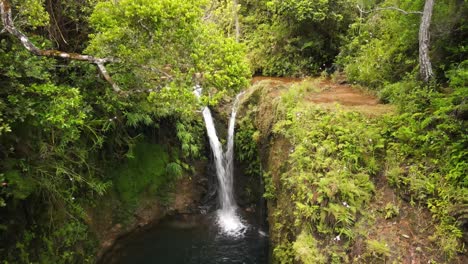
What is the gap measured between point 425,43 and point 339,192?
4.37 m

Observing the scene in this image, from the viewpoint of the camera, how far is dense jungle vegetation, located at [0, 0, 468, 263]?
559 centimetres

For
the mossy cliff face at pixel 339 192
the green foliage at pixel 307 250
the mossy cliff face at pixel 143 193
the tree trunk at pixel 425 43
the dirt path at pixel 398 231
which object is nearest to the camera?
the dirt path at pixel 398 231

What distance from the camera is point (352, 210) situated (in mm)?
6195

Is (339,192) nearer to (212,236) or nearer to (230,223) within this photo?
(212,236)

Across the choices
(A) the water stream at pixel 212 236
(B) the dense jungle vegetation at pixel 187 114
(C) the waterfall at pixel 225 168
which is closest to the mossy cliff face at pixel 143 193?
(B) the dense jungle vegetation at pixel 187 114

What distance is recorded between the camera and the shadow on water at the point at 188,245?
9.44 meters

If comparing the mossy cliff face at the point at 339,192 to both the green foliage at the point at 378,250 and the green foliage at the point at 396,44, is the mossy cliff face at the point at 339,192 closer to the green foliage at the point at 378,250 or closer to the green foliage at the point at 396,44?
the green foliage at the point at 378,250

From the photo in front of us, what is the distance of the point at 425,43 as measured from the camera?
7.78 metres

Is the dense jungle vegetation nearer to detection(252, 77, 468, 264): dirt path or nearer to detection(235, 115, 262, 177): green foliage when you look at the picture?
detection(252, 77, 468, 264): dirt path

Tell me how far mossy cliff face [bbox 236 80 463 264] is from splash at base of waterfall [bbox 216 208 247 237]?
6.60 feet

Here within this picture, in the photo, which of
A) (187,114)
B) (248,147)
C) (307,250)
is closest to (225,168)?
(248,147)

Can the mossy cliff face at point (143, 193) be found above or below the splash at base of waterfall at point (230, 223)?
above

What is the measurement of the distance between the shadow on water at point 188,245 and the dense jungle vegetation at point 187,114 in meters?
0.92

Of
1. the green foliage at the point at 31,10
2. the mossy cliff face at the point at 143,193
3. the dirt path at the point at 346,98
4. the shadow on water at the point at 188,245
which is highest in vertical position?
the green foliage at the point at 31,10
